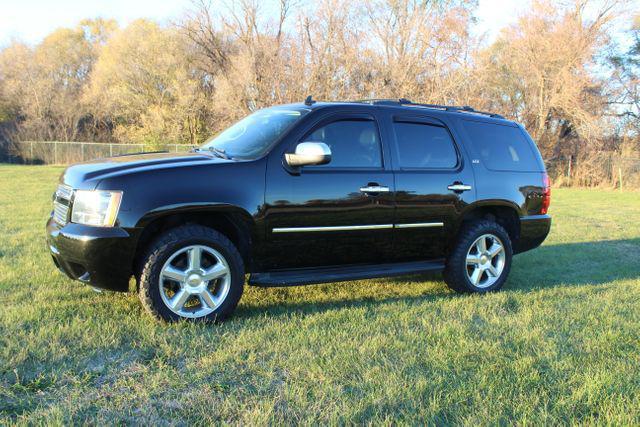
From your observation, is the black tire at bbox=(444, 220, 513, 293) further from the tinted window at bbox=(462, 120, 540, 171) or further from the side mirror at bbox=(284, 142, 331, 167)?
the side mirror at bbox=(284, 142, 331, 167)

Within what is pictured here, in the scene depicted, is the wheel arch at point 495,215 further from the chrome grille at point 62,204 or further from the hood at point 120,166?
the chrome grille at point 62,204

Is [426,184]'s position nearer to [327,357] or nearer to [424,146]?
[424,146]

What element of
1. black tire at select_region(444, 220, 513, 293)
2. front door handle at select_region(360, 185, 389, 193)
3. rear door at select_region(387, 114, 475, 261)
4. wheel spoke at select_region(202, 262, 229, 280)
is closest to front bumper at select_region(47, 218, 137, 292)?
wheel spoke at select_region(202, 262, 229, 280)

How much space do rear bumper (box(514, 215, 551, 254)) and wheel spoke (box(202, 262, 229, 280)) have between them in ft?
11.6

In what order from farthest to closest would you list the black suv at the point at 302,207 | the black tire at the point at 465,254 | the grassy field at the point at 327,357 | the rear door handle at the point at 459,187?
the black tire at the point at 465,254
the rear door handle at the point at 459,187
the black suv at the point at 302,207
the grassy field at the point at 327,357

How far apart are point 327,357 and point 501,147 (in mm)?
3537

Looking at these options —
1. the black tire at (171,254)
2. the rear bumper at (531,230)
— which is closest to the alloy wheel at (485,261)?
the rear bumper at (531,230)

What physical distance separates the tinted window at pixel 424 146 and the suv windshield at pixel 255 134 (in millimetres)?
1037

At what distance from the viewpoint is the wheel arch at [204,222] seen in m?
3.83

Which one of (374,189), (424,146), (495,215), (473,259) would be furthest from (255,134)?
(495,215)

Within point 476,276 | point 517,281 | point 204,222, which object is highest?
point 204,222

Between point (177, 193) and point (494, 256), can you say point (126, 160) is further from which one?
point (494, 256)

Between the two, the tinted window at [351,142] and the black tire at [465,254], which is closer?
the tinted window at [351,142]

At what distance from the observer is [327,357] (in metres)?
3.34
